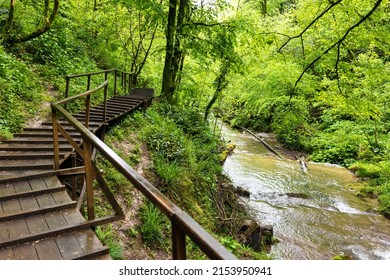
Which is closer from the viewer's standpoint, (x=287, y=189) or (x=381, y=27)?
(x=381, y=27)

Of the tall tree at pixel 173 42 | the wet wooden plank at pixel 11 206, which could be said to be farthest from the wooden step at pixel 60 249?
the tall tree at pixel 173 42

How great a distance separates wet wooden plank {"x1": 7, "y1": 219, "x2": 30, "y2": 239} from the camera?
296 centimetres

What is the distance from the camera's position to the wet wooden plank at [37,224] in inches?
120

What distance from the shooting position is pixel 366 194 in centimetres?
1162

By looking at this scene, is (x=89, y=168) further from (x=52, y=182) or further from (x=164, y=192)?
(x=164, y=192)

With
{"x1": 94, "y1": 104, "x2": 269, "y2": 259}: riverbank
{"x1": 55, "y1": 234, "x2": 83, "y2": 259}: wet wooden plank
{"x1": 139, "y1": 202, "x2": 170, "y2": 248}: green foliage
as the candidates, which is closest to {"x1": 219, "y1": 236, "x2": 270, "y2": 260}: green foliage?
{"x1": 94, "y1": 104, "x2": 269, "y2": 259}: riverbank

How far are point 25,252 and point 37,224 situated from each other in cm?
45

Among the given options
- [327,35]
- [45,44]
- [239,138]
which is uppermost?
[327,35]

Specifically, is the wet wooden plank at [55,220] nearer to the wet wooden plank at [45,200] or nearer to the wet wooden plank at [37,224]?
the wet wooden plank at [37,224]

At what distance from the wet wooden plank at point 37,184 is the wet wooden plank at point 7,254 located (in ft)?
3.85

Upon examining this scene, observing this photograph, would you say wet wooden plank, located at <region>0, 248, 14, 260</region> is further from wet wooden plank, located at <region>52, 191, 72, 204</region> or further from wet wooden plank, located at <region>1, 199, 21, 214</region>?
wet wooden plank, located at <region>52, 191, 72, 204</region>
